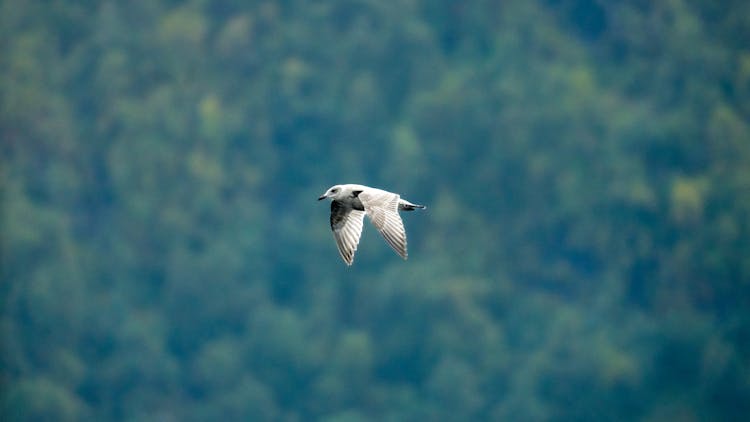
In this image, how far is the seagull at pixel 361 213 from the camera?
10875mm

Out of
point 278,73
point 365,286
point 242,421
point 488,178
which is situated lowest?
point 242,421

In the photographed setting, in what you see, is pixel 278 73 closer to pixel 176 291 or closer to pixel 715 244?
pixel 176 291

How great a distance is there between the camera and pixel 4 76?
50.2 metres

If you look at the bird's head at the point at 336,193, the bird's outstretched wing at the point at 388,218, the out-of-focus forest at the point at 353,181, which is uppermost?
the out-of-focus forest at the point at 353,181

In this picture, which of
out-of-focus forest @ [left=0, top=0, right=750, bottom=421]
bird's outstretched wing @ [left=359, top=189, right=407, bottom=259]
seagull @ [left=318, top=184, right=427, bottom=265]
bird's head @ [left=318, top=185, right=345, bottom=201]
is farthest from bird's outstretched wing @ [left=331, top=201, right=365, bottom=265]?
out-of-focus forest @ [left=0, top=0, right=750, bottom=421]

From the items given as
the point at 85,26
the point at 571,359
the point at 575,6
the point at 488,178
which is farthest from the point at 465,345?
the point at 85,26

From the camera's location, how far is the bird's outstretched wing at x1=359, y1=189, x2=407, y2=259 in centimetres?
1077

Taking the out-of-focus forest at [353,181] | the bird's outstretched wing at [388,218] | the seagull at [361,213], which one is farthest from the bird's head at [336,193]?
the out-of-focus forest at [353,181]

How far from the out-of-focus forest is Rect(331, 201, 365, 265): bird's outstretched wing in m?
27.5

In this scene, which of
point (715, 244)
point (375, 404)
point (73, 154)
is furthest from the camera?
point (73, 154)

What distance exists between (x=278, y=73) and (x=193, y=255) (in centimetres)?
706

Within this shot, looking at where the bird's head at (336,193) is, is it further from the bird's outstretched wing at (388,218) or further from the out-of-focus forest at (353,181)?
the out-of-focus forest at (353,181)

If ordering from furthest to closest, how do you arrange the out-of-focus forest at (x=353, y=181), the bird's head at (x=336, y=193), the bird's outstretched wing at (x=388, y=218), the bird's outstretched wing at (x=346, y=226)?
the out-of-focus forest at (x=353, y=181), the bird's outstretched wing at (x=346, y=226), the bird's head at (x=336, y=193), the bird's outstretched wing at (x=388, y=218)

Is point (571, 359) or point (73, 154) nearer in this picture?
point (571, 359)
